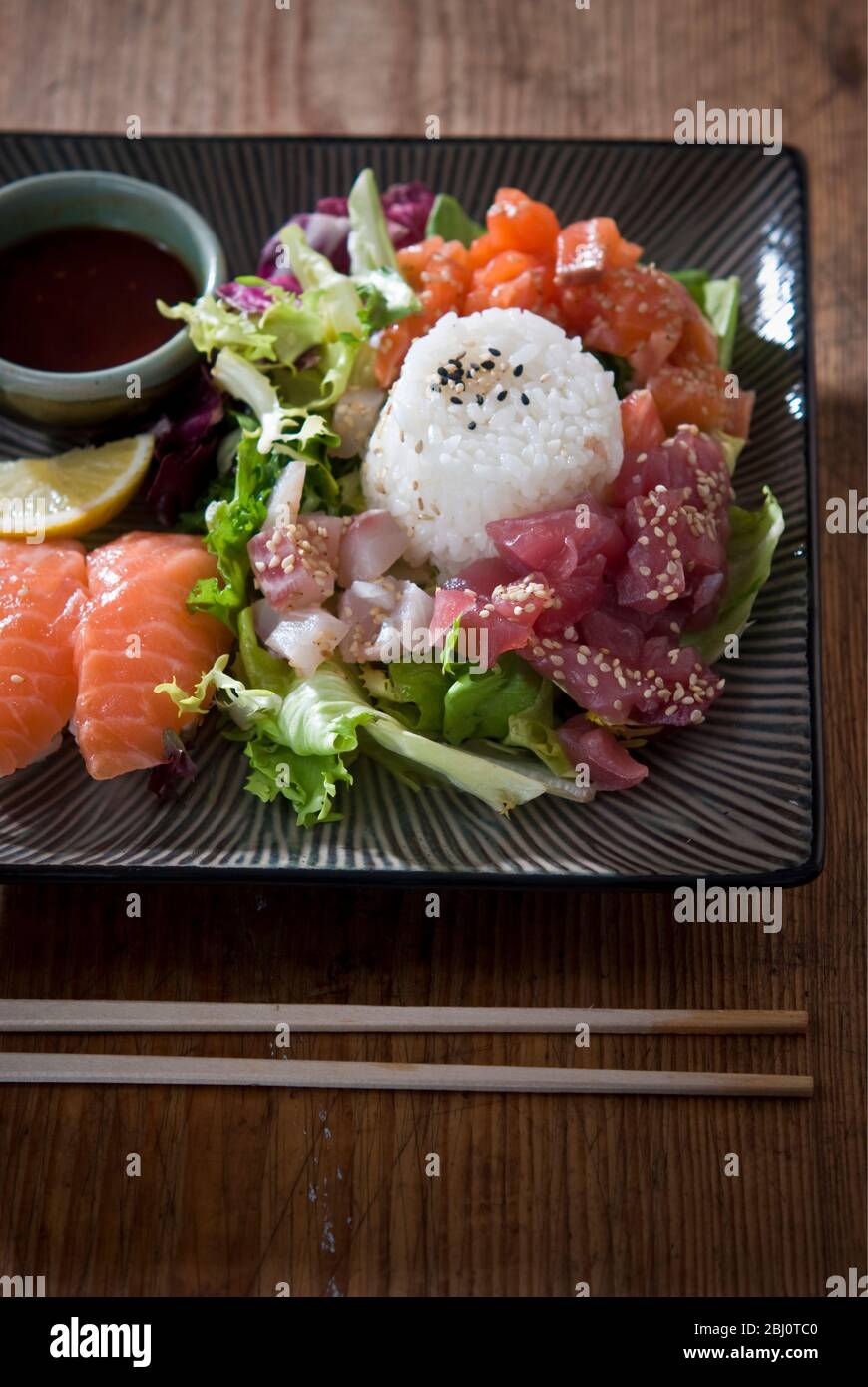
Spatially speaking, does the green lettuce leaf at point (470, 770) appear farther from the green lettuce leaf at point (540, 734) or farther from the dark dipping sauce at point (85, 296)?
the dark dipping sauce at point (85, 296)

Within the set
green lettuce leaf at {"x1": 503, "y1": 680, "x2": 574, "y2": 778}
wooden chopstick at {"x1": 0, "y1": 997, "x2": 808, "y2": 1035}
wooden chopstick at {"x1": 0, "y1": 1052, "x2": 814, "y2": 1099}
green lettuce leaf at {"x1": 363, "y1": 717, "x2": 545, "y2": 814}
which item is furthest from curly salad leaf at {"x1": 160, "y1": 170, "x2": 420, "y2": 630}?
wooden chopstick at {"x1": 0, "y1": 1052, "x2": 814, "y2": 1099}

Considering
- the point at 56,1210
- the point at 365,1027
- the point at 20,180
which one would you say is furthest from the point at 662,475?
the point at 56,1210

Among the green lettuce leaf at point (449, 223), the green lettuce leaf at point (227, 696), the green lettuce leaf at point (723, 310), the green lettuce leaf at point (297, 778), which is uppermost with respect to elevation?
the green lettuce leaf at point (449, 223)

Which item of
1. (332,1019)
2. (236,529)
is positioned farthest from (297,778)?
(236,529)

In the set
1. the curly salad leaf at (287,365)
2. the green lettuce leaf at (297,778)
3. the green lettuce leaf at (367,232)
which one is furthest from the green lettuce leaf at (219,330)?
the green lettuce leaf at (297,778)

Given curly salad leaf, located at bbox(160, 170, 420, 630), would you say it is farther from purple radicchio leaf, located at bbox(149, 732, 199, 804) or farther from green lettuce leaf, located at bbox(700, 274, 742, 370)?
green lettuce leaf, located at bbox(700, 274, 742, 370)

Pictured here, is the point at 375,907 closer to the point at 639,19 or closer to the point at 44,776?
the point at 44,776

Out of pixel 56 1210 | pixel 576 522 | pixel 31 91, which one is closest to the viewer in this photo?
pixel 56 1210
